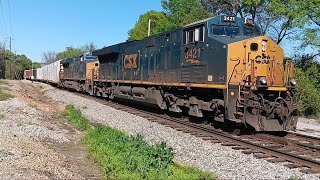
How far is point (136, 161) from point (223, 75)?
17.3 feet

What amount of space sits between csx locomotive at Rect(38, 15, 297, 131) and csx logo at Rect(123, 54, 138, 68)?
1798 millimetres

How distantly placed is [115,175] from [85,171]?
0.87 meters

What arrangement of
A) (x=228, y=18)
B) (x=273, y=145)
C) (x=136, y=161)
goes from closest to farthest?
1. (x=136, y=161)
2. (x=273, y=145)
3. (x=228, y=18)

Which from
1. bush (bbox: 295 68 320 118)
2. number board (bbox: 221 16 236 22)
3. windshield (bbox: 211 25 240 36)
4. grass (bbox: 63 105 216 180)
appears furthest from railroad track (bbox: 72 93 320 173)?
bush (bbox: 295 68 320 118)

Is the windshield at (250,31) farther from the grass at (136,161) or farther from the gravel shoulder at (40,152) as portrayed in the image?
the gravel shoulder at (40,152)

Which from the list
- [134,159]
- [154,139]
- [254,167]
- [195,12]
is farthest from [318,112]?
[195,12]

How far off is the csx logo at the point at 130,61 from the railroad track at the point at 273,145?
6378 mm

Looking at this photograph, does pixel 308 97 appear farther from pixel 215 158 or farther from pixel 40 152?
pixel 40 152

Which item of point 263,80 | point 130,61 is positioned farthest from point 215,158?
point 130,61

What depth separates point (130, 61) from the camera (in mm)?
19859

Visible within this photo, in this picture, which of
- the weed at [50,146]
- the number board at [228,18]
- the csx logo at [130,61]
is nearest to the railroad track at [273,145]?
the number board at [228,18]

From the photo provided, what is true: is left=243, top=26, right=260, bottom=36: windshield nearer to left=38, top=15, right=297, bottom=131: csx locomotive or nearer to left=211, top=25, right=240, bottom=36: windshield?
left=38, top=15, right=297, bottom=131: csx locomotive

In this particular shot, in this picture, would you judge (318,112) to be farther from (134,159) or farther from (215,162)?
(134,159)

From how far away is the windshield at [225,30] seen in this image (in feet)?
40.1
